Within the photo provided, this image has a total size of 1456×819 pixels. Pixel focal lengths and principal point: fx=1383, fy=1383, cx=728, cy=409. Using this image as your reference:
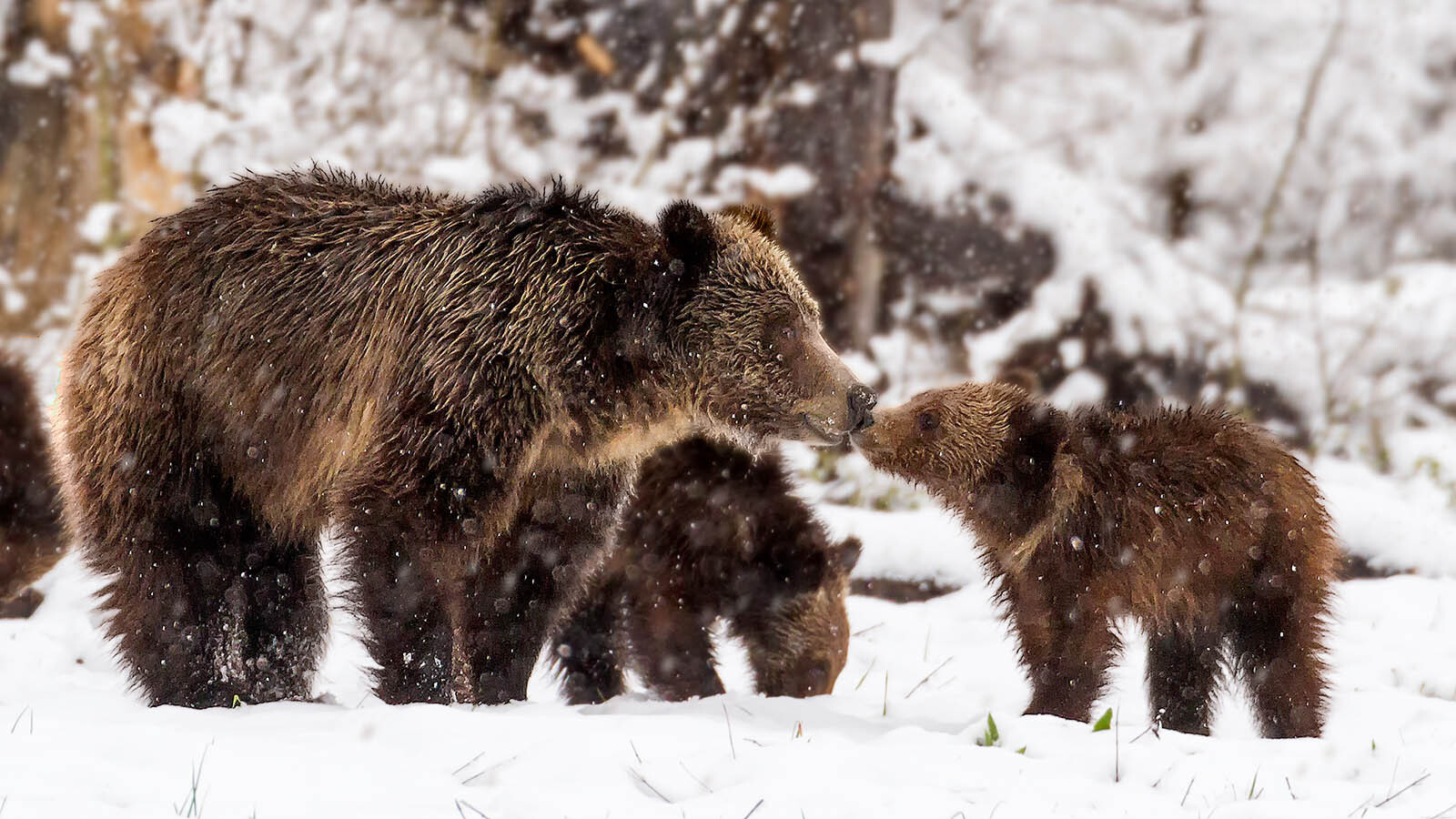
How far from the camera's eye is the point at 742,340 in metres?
5.13

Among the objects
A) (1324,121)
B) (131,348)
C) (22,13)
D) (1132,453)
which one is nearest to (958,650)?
(1132,453)

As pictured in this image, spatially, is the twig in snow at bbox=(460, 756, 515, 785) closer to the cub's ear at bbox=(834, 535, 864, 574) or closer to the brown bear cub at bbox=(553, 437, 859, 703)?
the brown bear cub at bbox=(553, 437, 859, 703)

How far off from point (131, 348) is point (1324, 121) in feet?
39.6

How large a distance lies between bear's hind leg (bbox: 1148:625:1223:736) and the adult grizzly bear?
1.72m

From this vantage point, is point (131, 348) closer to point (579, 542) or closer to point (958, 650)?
point (579, 542)

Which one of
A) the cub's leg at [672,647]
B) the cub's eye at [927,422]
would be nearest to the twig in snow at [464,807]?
the cub's eye at [927,422]

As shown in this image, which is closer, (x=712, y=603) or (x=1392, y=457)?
(x=712, y=603)

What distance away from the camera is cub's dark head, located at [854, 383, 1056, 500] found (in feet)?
19.0

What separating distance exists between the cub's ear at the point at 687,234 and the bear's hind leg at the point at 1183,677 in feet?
7.76

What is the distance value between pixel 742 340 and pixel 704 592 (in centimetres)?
224

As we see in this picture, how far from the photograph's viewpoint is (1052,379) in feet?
42.5

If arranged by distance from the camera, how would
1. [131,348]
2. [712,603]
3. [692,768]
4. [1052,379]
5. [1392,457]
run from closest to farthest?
[692,768]
[131,348]
[712,603]
[1392,457]
[1052,379]

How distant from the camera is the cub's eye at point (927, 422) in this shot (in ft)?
19.3

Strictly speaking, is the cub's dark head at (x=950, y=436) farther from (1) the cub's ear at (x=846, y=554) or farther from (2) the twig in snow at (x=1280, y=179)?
(2) the twig in snow at (x=1280, y=179)
